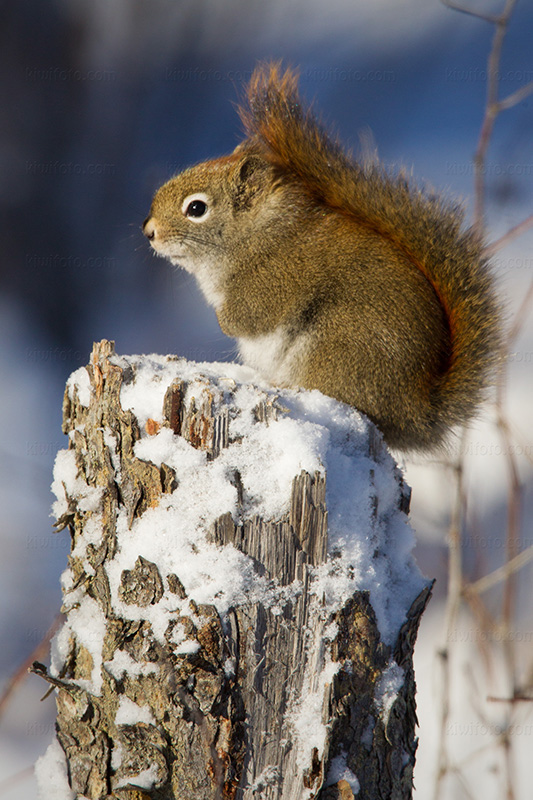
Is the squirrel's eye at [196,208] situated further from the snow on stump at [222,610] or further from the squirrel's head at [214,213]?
the snow on stump at [222,610]

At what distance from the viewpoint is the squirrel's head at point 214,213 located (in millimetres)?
1604

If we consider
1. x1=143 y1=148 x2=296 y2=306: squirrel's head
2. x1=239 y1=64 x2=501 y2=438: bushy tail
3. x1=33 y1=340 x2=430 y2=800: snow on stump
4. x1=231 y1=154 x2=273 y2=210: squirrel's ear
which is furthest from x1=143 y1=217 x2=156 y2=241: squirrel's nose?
x1=33 y1=340 x2=430 y2=800: snow on stump

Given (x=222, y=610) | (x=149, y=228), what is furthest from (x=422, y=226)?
(x=222, y=610)

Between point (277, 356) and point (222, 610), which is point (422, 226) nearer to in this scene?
point (277, 356)

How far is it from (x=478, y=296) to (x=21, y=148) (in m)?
2.30

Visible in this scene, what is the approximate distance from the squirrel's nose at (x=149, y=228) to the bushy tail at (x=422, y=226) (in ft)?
1.32

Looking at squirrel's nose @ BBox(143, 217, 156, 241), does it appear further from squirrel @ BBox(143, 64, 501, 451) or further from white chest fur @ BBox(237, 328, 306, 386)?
white chest fur @ BBox(237, 328, 306, 386)

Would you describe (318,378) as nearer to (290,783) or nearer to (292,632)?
(292,632)

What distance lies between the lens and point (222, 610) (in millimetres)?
886

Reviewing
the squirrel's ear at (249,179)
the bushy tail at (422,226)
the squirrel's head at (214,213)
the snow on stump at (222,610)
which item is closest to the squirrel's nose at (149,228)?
the squirrel's head at (214,213)

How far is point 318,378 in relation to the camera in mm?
1370

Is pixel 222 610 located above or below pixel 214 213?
below

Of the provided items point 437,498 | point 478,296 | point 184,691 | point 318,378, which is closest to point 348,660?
point 184,691

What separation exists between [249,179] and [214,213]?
13 centimetres
